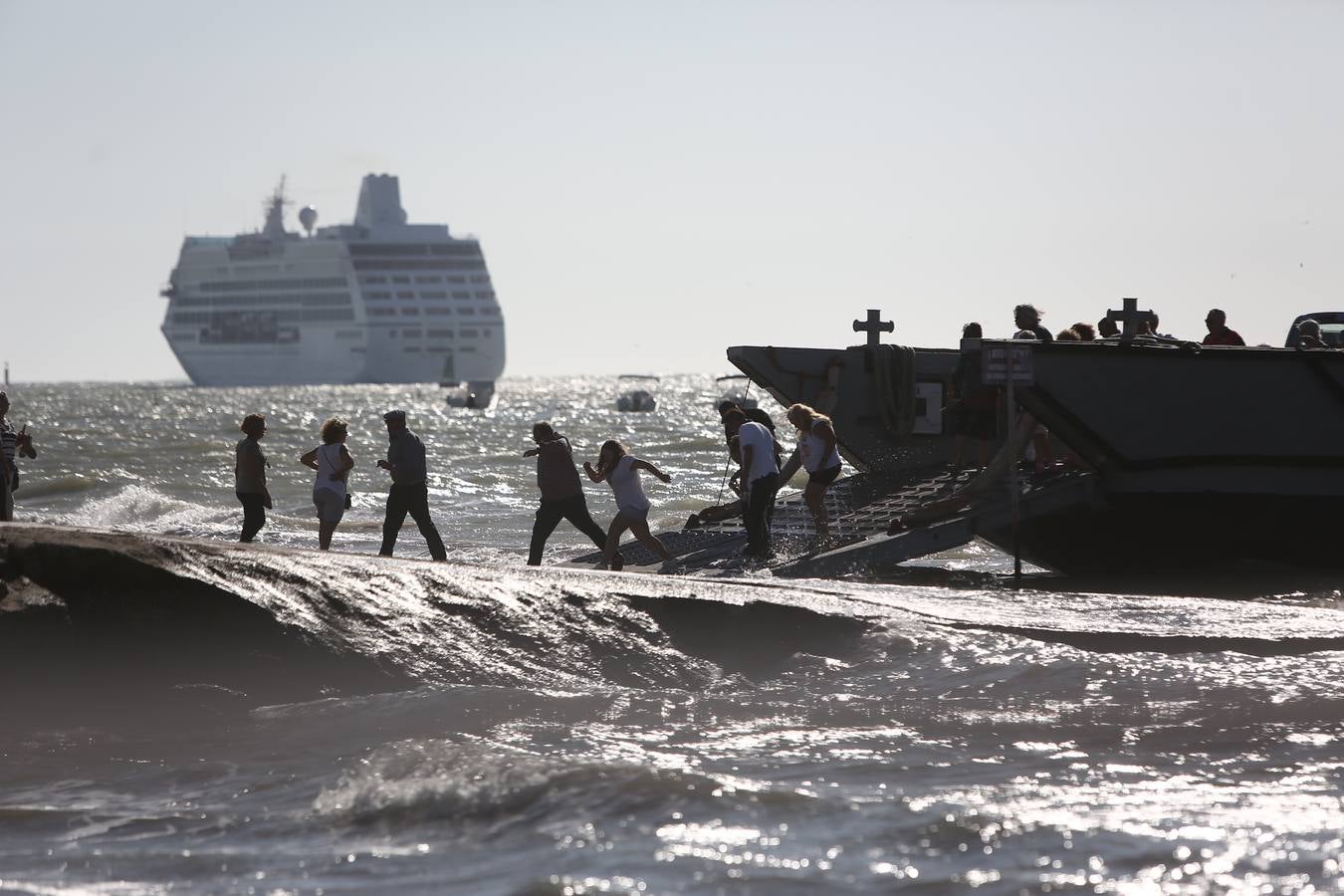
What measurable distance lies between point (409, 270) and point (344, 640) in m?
124

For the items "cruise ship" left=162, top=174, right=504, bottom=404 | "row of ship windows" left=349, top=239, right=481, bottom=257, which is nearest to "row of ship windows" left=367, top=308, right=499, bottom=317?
"cruise ship" left=162, top=174, right=504, bottom=404

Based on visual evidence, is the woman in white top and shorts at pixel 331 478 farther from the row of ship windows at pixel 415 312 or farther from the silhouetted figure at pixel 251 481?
the row of ship windows at pixel 415 312

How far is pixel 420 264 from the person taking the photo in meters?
130

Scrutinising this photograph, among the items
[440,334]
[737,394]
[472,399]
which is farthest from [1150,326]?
[440,334]

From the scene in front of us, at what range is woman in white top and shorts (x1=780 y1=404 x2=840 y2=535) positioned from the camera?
496 inches

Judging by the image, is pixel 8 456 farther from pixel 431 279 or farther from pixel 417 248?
pixel 431 279

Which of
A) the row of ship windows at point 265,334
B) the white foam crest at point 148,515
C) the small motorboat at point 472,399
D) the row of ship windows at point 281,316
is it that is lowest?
the white foam crest at point 148,515

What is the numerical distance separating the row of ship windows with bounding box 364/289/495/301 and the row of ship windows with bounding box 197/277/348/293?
236 cm

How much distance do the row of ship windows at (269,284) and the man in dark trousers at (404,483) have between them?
117590 mm

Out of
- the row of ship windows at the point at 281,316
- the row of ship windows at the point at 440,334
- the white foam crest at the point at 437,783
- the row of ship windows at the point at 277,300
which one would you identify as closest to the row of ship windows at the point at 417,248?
the row of ship windows at the point at 277,300

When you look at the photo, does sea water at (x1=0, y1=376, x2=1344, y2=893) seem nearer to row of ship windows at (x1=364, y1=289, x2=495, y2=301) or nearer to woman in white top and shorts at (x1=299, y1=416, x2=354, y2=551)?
woman in white top and shorts at (x1=299, y1=416, x2=354, y2=551)

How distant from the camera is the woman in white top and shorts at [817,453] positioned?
12586mm

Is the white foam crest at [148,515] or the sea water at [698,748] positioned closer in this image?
the sea water at [698,748]

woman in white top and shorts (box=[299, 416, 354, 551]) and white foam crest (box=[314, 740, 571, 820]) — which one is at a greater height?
woman in white top and shorts (box=[299, 416, 354, 551])
